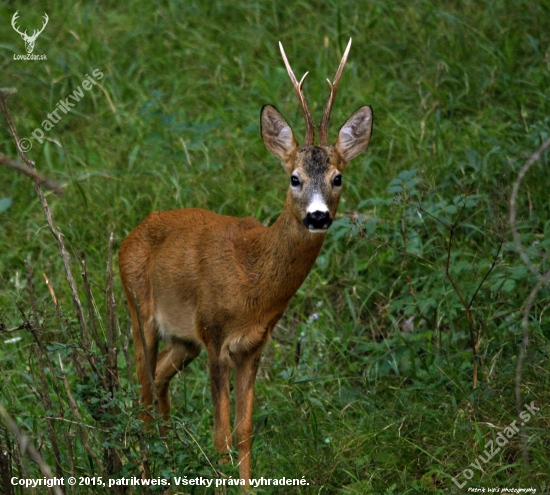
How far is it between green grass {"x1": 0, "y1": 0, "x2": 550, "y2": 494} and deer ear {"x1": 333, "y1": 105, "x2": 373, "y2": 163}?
13.7 inches

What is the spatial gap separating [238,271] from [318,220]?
1.92 feet

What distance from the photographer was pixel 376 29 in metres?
7.93

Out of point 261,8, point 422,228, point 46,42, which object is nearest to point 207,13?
point 261,8

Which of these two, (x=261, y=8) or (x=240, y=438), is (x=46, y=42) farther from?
(x=240, y=438)

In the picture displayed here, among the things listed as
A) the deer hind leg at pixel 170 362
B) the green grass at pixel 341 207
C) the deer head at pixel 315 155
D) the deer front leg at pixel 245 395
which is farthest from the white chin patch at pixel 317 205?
the deer hind leg at pixel 170 362

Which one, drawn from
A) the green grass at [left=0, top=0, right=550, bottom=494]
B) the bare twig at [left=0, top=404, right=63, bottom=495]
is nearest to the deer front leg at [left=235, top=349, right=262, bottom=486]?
the green grass at [left=0, top=0, right=550, bottom=494]

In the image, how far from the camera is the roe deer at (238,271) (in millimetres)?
4605

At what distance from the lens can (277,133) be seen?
16.4 feet

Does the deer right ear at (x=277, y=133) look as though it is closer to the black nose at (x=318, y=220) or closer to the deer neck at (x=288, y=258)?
the deer neck at (x=288, y=258)

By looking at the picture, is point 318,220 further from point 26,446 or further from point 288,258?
point 26,446

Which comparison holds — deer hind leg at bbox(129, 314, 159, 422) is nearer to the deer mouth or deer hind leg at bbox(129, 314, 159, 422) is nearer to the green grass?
the green grass

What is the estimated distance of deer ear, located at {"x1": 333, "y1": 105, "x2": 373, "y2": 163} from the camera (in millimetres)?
5031

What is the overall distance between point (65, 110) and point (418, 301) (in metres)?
3.59

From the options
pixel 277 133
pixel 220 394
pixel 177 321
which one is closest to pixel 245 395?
pixel 220 394
